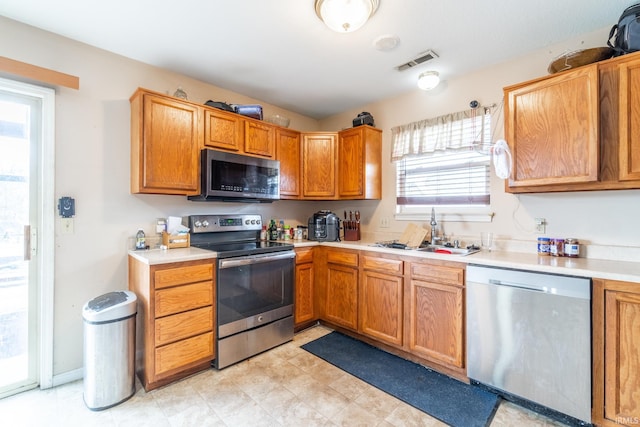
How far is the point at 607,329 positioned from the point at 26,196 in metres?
3.79

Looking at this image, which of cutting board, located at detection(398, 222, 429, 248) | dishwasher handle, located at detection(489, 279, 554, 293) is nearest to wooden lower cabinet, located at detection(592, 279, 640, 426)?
dishwasher handle, located at detection(489, 279, 554, 293)

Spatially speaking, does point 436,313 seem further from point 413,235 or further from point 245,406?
point 245,406

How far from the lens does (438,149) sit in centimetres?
283

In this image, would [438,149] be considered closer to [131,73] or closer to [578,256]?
[578,256]

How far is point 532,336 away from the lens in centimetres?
177

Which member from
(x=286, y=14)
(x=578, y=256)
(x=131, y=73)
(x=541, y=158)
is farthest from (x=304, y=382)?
(x=131, y=73)

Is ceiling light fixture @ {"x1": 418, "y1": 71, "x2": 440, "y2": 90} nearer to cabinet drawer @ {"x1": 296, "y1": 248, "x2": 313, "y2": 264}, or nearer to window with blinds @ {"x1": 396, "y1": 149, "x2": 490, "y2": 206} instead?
window with blinds @ {"x1": 396, "y1": 149, "x2": 490, "y2": 206}

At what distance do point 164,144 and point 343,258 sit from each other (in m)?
1.92

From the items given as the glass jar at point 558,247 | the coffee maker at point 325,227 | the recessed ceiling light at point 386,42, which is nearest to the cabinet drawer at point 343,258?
the coffee maker at point 325,227

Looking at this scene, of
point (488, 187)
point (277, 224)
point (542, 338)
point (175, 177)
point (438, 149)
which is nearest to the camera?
point (542, 338)

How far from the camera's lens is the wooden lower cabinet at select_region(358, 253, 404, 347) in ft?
8.06

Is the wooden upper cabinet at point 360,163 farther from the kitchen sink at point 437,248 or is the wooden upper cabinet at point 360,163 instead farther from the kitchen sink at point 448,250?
the kitchen sink at point 448,250

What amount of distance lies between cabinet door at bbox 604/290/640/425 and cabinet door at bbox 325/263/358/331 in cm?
174

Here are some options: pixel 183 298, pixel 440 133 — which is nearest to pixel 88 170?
pixel 183 298
